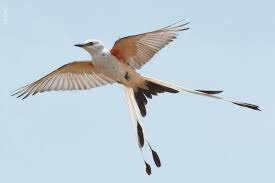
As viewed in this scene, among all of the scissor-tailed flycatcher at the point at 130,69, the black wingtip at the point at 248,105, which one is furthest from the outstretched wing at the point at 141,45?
the black wingtip at the point at 248,105

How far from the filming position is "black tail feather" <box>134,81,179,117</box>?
11.4m

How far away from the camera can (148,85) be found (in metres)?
11.4

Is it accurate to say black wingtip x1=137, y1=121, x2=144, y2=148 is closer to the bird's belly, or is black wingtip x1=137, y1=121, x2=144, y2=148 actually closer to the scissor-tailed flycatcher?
the scissor-tailed flycatcher

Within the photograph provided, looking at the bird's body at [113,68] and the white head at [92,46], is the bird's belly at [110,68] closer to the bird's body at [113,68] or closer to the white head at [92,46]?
the bird's body at [113,68]

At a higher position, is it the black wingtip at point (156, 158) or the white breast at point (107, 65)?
the white breast at point (107, 65)

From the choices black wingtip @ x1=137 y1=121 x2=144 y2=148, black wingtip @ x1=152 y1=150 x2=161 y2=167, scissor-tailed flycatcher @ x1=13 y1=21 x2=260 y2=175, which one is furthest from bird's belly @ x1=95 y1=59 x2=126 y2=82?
black wingtip @ x1=152 y1=150 x2=161 y2=167

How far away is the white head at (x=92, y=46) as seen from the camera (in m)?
11.0

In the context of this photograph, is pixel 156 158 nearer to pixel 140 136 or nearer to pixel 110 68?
pixel 140 136

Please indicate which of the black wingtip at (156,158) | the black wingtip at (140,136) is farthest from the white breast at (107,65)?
the black wingtip at (156,158)

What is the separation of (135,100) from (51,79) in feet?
4.30

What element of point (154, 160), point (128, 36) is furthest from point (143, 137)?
point (128, 36)

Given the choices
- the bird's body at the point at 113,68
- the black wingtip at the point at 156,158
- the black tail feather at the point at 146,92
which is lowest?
the black wingtip at the point at 156,158

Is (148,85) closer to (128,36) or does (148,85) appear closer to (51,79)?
(128,36)

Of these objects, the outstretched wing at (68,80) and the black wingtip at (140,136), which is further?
the outstretched wing at (68,80)
